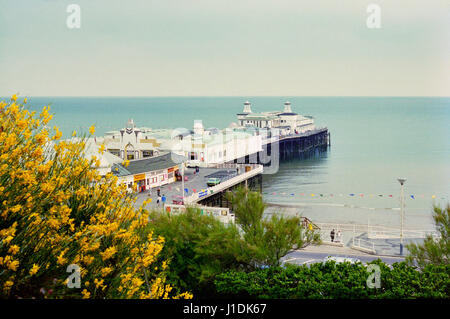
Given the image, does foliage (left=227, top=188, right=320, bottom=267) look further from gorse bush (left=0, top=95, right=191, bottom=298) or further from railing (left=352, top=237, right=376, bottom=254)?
railing (left=352, top=237, right=376, bottom=254)

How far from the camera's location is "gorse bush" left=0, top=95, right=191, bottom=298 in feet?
18.4

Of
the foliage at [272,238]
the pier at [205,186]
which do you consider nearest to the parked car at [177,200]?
the pier at [205,186]

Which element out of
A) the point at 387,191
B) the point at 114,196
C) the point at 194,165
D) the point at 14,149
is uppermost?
the point at 14,149

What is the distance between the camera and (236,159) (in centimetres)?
5616

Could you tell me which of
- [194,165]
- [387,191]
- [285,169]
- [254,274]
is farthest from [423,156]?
[254,274]

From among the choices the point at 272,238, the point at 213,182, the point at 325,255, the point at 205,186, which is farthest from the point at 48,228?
the point at 213,182

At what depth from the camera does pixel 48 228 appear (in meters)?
5.99

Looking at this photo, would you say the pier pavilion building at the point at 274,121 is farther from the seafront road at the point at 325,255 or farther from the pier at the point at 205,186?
the seafront road at the point at 325,255

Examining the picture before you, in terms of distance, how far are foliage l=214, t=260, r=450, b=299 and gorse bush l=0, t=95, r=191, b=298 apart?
4.47 meters

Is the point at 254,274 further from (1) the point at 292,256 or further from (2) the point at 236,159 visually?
(2) the point at 236,159

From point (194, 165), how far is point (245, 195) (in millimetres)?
29210

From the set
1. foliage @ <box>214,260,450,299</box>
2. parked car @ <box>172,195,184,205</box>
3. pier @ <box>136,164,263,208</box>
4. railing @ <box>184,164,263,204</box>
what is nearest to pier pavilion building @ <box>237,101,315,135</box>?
pier @ <box>136,164,263,208</box>
